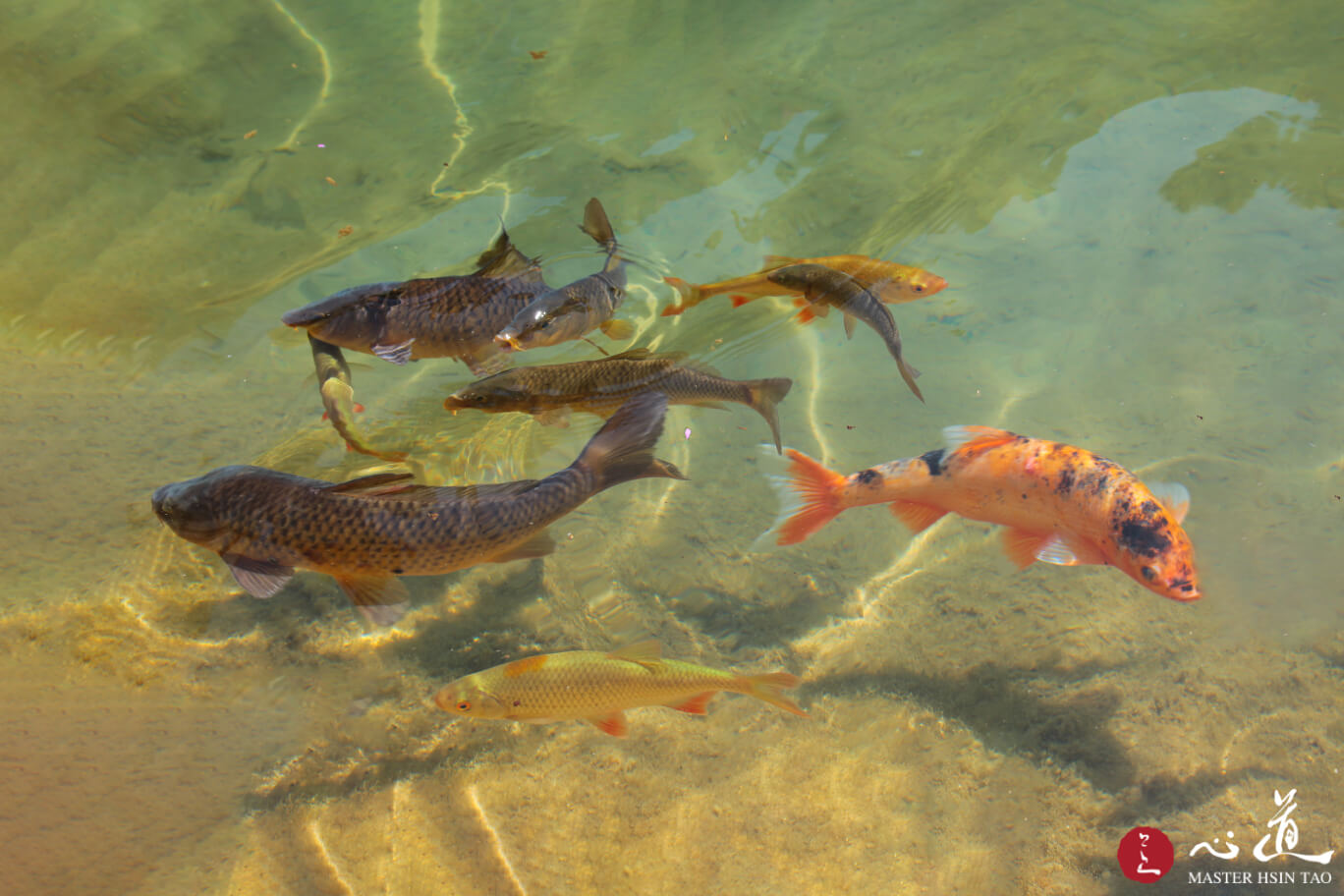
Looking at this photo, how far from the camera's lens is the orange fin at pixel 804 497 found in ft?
12.6

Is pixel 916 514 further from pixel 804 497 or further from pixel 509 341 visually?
pixel 509 341

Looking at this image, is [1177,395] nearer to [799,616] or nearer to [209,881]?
[799,616]

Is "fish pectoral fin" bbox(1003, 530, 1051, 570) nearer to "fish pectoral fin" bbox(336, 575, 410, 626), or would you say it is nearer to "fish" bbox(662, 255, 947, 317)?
"fish" bbox(662, 255, 947, 317)

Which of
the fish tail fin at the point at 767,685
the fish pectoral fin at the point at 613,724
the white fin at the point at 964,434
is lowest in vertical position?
the fish pectoral fin at the point at 613,724

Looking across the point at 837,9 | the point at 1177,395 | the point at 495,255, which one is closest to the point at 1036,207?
the point at 1177,395

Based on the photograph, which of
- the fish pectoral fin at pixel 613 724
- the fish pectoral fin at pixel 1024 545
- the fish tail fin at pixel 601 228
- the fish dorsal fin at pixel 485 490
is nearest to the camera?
the fish dorsal fin at pixel 485 490

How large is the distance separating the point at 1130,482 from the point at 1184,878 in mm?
1564

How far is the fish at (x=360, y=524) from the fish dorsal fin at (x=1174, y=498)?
275 centimetres

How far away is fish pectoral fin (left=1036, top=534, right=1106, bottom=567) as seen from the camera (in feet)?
11.3

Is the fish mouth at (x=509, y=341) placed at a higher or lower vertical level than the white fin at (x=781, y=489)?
higher

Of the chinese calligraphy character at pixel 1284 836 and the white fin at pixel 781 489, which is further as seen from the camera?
the white fin at pixel 781 489

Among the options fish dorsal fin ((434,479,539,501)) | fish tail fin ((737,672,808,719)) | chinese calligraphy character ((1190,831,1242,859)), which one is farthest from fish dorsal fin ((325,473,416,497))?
chinese calligraphy character ((1190,831,1242,859))

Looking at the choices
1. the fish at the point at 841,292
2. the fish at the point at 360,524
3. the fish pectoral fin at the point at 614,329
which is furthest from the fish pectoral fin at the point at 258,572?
the fish at the point at 841,292

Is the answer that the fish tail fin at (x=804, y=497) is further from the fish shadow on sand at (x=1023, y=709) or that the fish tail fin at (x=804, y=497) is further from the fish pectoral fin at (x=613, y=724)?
the fish pectoral fin at (x=613, y=724)
